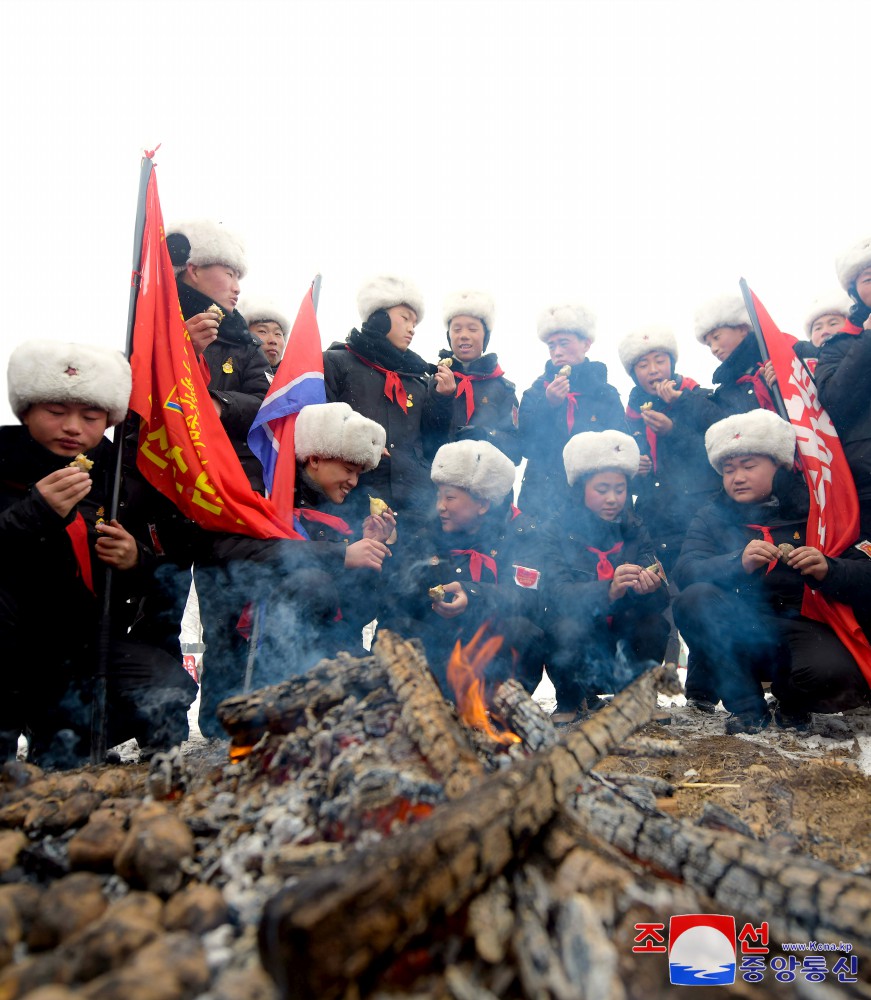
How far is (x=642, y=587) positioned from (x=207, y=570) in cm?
321

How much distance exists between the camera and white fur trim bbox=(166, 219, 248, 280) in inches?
201

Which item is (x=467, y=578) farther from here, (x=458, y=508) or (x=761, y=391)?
(x=761, y=391)

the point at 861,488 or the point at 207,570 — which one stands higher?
the point at 861,488

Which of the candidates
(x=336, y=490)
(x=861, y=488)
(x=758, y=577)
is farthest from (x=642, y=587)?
(x=336, y=490)

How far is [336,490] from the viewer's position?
4.79m

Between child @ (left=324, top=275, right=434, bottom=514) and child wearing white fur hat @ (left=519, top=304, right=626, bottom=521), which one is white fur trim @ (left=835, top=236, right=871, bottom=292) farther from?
child @ (left=324, top=275, right=434, bottom=514)

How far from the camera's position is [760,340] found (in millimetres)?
5480

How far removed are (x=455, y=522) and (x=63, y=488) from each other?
9.41ft

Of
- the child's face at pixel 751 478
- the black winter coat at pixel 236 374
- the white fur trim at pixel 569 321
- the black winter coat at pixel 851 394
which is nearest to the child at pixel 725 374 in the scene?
the black winter coat at pixel 851 394

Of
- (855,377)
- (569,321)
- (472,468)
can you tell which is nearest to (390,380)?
(472,468)

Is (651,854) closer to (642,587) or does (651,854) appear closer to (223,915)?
(223,915)

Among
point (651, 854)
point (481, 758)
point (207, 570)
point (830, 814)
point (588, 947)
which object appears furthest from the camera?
point (207, 570)

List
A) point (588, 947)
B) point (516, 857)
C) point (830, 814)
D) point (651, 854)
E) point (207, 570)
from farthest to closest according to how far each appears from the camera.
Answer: point (207, 570), point (830, 814), point (651, 854), point (516, 857), point (588, 947)

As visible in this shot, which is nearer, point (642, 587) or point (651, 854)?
point (651, 854)
